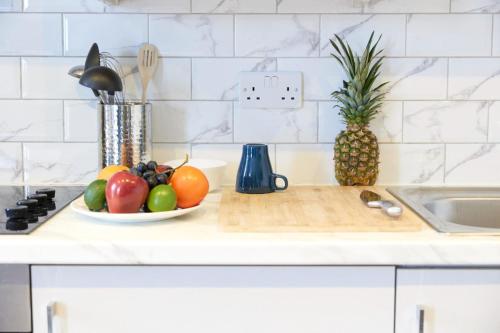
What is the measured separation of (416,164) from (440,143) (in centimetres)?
8

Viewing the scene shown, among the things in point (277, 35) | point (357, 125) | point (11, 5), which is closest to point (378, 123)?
point (357, 125)

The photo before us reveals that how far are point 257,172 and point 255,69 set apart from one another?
0.97ft

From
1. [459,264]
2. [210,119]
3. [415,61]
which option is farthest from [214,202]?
[415,61]

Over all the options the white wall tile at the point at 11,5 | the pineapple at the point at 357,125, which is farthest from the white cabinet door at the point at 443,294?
the white wall tile at the point at 11,5

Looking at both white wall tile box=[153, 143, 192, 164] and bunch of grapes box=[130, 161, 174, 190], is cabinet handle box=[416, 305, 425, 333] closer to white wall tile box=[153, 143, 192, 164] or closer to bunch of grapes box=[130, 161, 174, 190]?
bunch of grapes box=[130, 161, 174, 190]

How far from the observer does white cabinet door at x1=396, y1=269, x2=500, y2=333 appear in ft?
3.63

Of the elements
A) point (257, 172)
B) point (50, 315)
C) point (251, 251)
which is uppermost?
point (257, 172)

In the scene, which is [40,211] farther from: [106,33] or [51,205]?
[106,33]

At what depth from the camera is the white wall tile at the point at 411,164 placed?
167 centimetres

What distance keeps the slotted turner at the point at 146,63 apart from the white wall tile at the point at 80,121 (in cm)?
16

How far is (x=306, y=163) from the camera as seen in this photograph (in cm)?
167

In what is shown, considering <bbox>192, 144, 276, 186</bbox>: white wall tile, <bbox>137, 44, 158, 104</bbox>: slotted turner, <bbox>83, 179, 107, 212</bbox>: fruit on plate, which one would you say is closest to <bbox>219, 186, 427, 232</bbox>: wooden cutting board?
<bbox>192, 144, 276, 186</bbox>: white wall tile

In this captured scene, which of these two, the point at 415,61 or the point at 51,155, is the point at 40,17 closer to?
the point at 51,155

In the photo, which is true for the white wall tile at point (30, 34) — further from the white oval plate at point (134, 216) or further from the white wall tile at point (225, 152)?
the white oval plate at point (134, 216)
